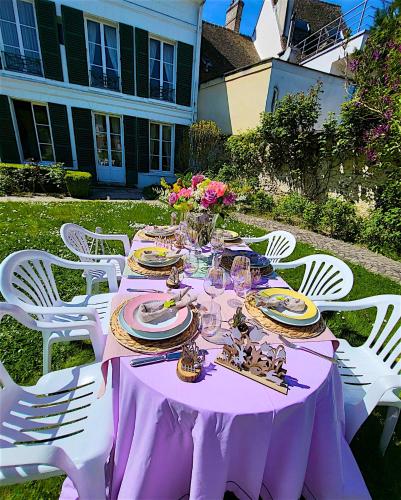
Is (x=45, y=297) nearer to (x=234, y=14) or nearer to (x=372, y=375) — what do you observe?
(x=372, y=375)

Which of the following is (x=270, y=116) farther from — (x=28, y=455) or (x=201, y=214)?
(x=28, y=455)

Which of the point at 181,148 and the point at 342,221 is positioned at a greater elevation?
the point at 181,148

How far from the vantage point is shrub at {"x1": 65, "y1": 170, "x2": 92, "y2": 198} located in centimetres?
845

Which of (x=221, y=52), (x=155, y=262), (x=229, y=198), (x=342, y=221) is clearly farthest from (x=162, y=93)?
(x=155, y=262)

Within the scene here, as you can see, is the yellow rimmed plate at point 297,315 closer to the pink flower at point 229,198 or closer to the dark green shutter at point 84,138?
the pink flower at point 229,198

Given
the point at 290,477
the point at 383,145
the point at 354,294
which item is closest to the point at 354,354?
the point at 290,477

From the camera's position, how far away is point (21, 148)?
9.33 m

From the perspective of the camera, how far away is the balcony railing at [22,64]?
8453mm

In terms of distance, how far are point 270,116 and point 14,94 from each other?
8453 millimetres

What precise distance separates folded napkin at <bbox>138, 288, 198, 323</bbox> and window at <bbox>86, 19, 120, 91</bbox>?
35.6ft

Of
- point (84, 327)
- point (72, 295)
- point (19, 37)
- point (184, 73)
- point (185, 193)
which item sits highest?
point (19, 37)

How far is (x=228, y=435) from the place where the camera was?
0.99 metres

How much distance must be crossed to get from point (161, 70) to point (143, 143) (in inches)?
115

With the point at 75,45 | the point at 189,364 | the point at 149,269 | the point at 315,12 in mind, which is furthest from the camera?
the point at 315,12
